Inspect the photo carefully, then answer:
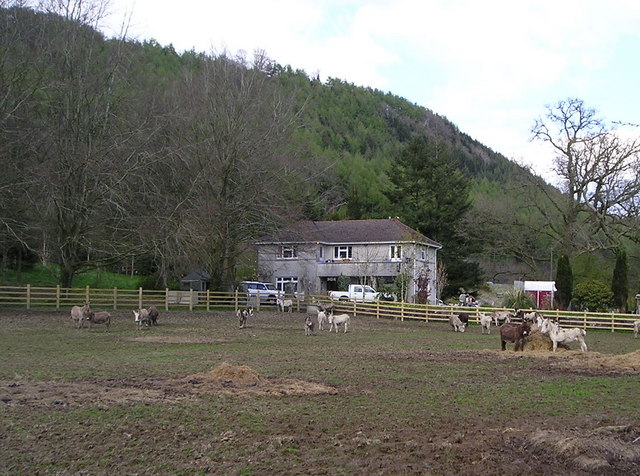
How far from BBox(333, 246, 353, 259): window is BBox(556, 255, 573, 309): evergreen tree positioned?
17.2 metres

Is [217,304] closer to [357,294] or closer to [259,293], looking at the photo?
[259,293]

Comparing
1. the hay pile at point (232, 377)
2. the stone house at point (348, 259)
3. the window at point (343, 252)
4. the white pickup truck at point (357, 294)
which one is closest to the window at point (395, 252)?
the stone house at point (348, 259)

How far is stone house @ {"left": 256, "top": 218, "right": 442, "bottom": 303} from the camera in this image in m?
54.4

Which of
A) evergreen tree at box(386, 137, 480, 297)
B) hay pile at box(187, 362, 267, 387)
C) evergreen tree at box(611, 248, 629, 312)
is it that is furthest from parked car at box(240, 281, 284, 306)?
hay pile at box(187, 362, 267, 387)

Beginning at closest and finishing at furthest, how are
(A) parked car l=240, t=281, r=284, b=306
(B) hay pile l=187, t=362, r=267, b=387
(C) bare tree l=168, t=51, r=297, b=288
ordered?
(B) hay pile l=187, t=362, r=267, b=387, (C) bare tree l=168, t=51, r=297, b=288, (A) parked car l=240, t=281, r=284, b=306

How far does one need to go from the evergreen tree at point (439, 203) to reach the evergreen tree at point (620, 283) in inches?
671

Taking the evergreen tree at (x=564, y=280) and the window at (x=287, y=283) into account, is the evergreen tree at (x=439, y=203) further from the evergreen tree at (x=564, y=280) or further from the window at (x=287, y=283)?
the evergreen tree at (x=564, y=280)

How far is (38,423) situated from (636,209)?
141 ft

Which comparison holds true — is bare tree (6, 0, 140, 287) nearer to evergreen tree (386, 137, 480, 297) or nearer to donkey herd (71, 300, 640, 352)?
donkey herd (71, 300, 640, 352)

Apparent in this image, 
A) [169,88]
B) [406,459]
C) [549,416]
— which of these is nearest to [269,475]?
[406,459]

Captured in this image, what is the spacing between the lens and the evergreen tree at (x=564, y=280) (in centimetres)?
4522

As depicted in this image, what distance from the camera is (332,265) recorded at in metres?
56.8

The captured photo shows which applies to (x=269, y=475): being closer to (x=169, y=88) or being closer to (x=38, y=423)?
(x=38, y=423)

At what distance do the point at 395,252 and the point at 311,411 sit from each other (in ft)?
143
